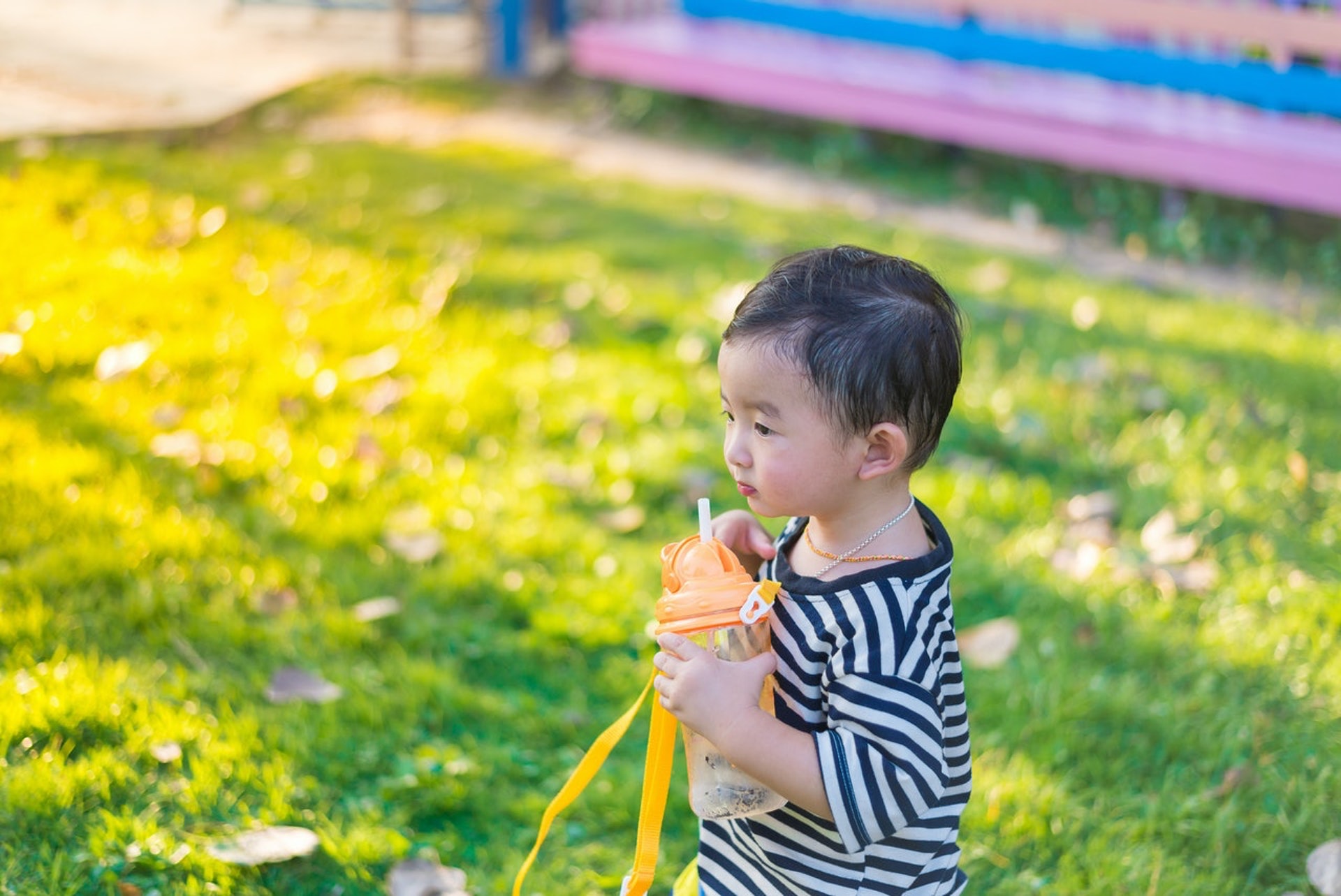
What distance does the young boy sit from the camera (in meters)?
1.46

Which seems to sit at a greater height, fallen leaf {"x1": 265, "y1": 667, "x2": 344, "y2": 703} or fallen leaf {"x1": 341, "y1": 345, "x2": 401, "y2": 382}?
fallen leaf {"x1": 341, "y1": 345, "x2": 401, "y2": 382}

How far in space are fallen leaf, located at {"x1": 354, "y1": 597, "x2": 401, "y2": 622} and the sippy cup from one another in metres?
1.27

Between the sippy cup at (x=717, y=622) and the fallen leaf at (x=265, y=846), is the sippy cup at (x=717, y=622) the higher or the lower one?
the higher one

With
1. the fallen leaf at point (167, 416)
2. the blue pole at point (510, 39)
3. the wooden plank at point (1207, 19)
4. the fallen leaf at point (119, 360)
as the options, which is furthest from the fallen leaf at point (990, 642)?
the blue pole at point (510, 39)

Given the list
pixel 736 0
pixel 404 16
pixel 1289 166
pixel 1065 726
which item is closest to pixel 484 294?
pixel 1065 726

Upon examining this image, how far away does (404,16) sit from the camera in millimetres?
8078

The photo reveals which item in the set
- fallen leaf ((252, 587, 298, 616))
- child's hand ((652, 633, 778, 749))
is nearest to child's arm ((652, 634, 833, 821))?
child's hand ((652, 633, 778, 749))

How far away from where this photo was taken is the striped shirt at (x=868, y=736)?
1.45 metres

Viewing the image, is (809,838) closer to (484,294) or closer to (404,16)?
(484,294)

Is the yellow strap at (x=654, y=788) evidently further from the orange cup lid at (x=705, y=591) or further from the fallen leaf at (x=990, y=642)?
the fallen leaf at (x=990, y=642)

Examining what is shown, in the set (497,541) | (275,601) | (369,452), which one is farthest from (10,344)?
(497,541)

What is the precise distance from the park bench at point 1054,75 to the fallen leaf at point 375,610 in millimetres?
4224

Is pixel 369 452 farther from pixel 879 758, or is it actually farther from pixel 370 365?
pixel 879 758

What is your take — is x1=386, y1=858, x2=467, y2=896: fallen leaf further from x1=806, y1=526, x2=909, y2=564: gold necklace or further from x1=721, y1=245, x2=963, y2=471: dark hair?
x1=721, y1=245, x2=963, y2=471: dark hair
